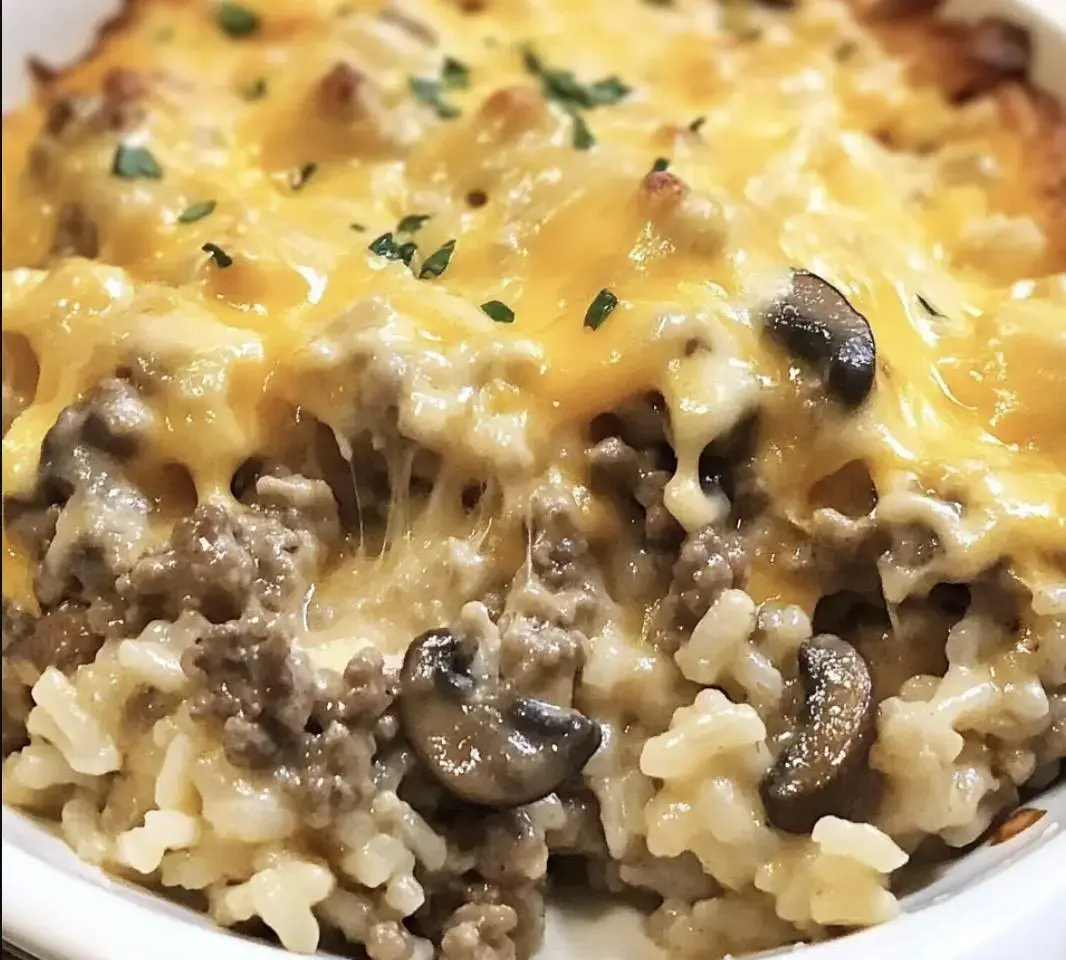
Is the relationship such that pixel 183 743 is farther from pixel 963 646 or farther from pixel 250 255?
pixel 963 646

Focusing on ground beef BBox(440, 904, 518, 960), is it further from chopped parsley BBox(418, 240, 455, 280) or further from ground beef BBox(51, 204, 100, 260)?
ground beef BBox(51, 204, 100, 260)

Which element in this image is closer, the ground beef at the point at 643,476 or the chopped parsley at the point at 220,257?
the ground beef at the point at 643,476

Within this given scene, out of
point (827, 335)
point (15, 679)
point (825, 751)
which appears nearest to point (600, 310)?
point (827, 335)

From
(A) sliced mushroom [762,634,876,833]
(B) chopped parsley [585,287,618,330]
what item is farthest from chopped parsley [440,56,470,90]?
(A) sliced mushroom [762,634,876,833]

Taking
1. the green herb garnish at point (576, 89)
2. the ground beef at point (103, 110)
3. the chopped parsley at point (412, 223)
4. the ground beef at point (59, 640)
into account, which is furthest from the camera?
the green herb garnish at point (576, 89)

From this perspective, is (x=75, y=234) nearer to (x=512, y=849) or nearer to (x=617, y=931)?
(x=512, y=849)

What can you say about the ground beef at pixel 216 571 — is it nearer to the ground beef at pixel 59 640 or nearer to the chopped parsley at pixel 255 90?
the ground beef at pixel 59 640

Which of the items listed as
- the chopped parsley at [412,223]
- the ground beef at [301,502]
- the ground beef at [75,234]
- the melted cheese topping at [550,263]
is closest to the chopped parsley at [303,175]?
the melted cheese topping at [550,263]
